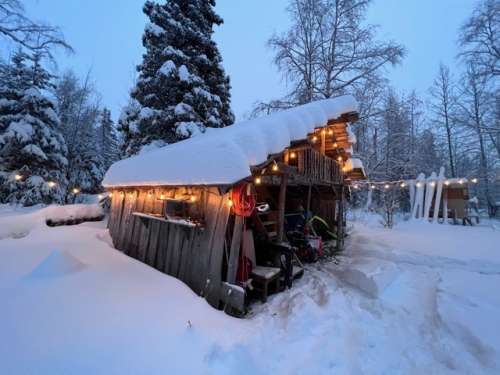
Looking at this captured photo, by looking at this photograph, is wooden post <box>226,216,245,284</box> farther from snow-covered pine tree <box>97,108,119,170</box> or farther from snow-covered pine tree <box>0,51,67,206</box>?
snow-covered pine tree <box>97,108,119,170</box>

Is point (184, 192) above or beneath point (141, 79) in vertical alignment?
beneath

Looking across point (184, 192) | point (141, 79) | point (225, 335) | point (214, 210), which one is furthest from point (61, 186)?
point (225, 335)

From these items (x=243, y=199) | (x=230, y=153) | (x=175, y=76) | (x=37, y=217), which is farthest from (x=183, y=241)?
(x=175, y=76)

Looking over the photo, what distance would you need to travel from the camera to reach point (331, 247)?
8.95 meters

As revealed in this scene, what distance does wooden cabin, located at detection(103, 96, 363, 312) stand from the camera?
4012 mm

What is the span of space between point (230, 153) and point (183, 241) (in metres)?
2.16

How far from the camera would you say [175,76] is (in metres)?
9.95

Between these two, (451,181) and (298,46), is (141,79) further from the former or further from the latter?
(451,181)

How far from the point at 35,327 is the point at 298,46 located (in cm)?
1461

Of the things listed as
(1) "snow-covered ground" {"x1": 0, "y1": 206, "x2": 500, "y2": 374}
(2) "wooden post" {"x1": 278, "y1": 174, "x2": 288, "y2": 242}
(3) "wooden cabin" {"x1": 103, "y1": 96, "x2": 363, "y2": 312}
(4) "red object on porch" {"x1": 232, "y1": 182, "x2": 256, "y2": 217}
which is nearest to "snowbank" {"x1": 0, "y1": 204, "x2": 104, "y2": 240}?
(1) "snow-covered ground" {"x1": 0, "y1": 206, "x2": 500, "y2": 374}

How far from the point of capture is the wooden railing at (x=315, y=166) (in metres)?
6.02

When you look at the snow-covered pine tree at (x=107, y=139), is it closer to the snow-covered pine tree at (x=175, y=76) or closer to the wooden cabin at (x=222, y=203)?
the snow-covered pine tree at (x=175, y=76)

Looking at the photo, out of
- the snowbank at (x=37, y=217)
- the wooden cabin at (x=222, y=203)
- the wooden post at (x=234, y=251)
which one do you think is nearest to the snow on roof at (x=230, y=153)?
the wooden cabin at (x=222, y=203)

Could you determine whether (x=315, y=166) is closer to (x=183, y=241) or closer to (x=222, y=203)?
(x=222, y=203)
